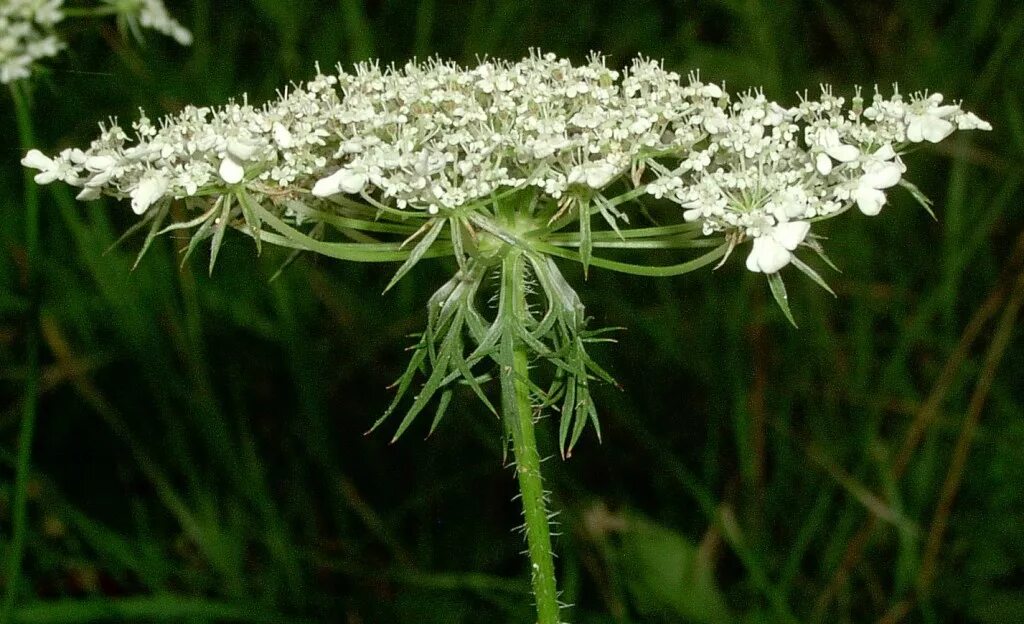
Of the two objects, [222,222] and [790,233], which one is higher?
[222,222]

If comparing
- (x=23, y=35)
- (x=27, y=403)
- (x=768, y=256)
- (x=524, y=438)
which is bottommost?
(x=524, y=438)

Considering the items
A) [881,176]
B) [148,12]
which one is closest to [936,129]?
[881,176]

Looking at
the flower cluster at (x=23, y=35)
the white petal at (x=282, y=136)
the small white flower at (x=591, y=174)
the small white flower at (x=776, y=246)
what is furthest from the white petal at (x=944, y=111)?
the flower cluster at (x=23, y=35)

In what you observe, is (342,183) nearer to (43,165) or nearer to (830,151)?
(43,165)

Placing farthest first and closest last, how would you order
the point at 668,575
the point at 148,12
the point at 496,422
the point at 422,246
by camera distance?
the point at 496,422, the point at 668,575, the point at 148,12, the point at 422,246

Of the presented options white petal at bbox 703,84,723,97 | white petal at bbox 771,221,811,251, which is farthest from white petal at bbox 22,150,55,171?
white petal at bbox 771,221,811,251

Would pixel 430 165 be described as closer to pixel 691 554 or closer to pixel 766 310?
pixel 691 554

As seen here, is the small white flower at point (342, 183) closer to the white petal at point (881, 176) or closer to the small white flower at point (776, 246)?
the small white flower at point (776, 246)

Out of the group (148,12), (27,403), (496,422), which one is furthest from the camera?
(496,422)
